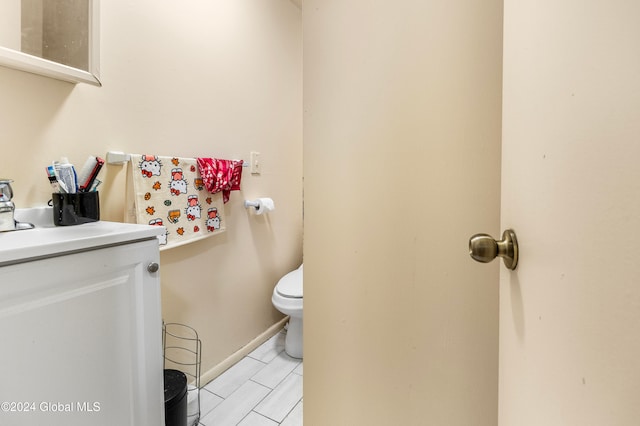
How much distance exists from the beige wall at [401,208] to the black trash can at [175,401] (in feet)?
1.73

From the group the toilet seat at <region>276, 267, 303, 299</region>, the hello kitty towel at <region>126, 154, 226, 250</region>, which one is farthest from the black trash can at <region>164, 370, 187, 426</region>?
the toilet seat at <region>276, 267, 303, 299</region>

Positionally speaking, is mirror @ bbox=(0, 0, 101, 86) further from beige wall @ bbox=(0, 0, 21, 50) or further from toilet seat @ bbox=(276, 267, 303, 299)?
toilet seat @ bbox=(276, 267, 303, 299)

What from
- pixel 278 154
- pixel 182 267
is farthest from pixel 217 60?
pixel 182 267

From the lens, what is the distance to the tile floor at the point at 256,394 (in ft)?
4.15

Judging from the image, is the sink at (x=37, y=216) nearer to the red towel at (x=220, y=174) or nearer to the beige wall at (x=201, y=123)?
the beige wall at (x=201, y=123)

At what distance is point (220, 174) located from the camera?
137cm

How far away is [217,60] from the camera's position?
4.82 ft

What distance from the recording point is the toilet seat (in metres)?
1.62

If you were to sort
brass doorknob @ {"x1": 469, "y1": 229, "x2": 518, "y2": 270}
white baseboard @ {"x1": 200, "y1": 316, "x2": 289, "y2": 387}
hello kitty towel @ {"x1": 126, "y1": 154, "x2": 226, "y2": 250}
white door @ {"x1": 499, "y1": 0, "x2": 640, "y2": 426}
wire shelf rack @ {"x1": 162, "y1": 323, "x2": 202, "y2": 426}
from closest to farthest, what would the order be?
white door @ {"x1": 499, "y1": 0, "x2": 640, "y2": 426} < brass doorknob @ {"x1": 469, "y1": 229, "x2": 518, "y2": 270} < hello kitty towel @ {"x1": 126, "y1": 154, "x2": 226, "y2": 250} < wire shelf rack @ {"x1": 162, "y1": 323, "x2": 202, "y2": 426} < white baseboard @ {"x1": 200, "y1": 316, "x2": 289, "y2": 387}

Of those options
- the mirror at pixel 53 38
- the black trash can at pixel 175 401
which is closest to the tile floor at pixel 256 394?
the black trash can at pixel 175 401

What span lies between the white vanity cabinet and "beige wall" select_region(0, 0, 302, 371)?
1.11 ft

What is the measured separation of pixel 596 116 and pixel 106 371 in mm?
989

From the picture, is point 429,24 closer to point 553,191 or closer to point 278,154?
point 553,191

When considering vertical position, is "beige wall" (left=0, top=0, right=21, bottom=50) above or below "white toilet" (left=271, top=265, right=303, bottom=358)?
above
